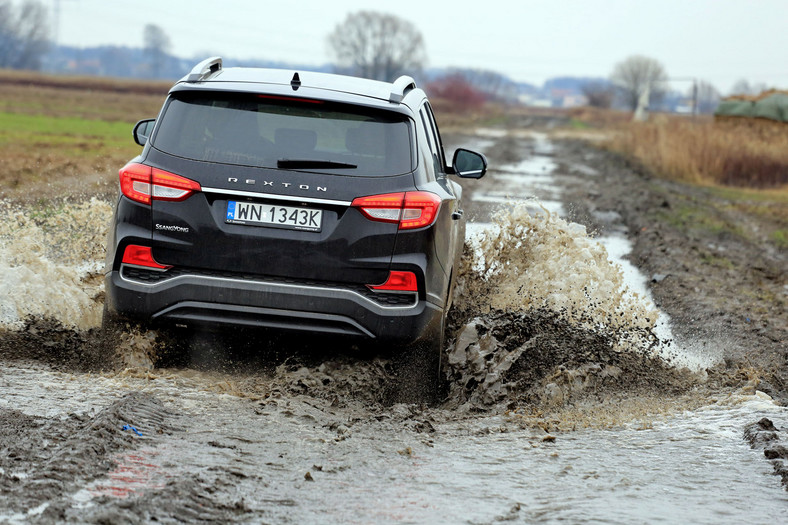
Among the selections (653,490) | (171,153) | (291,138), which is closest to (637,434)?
(653,490)

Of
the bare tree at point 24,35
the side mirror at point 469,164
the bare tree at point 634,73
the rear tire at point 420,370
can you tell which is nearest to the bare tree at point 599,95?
the bare tree at point 634,73

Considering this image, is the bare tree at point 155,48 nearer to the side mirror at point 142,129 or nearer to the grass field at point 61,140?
the grass field at point 61,140

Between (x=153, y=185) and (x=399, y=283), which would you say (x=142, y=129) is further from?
(x=399, y=283)

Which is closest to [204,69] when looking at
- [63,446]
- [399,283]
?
[399,283]

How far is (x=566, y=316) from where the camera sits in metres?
7.08

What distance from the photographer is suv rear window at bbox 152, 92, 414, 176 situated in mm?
5094

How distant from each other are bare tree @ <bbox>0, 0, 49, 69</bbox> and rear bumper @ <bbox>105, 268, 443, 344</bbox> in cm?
14587

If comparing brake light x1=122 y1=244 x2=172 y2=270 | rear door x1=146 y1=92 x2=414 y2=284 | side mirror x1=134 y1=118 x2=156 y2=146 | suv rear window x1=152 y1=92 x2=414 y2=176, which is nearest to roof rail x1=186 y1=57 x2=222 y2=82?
suv rear window x1=152 y1=92 x2=414 y2=176

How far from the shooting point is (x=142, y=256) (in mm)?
5082

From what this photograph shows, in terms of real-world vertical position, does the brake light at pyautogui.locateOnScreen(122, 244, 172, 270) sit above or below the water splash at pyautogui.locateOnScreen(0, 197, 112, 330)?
above

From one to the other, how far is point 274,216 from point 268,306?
0.47 meters

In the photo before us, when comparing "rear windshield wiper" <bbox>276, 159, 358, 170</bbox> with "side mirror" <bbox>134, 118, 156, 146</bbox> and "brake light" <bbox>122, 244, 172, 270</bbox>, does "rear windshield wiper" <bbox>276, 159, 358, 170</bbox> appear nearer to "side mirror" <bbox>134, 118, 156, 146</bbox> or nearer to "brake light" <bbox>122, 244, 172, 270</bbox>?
"brake light" <bbox>122, 244, 172, 270</bbox>

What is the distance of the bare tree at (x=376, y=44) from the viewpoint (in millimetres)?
137125

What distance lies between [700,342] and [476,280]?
6.25 feet
